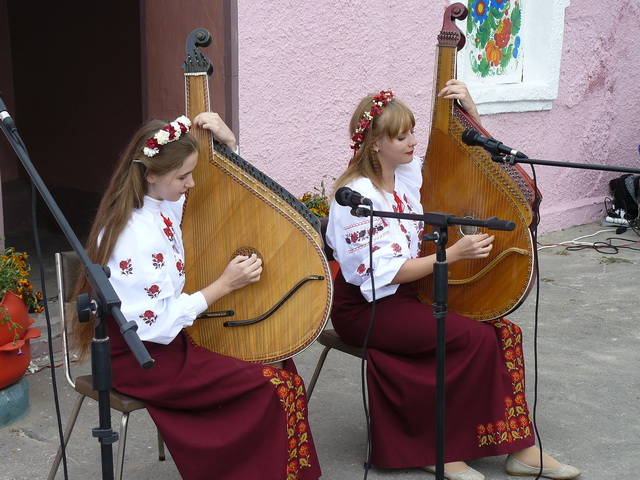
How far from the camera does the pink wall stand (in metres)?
4.93

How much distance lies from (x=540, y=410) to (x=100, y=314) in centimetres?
242

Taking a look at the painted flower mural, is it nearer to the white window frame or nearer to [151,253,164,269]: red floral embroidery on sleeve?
the white window frame

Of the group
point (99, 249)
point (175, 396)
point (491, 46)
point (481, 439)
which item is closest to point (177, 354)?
point (175, 396)

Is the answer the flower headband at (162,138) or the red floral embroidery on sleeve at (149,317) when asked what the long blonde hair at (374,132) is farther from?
the red floral embroidery on sleeve at (149,317)

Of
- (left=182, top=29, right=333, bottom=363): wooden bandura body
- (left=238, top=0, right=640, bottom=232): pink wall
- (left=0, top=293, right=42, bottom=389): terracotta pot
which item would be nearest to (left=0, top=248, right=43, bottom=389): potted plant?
(left=0, top=293, right=42, bottom=389): terracotta pot

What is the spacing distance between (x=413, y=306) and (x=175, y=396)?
929 millimetres

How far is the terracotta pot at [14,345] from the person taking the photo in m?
3.33

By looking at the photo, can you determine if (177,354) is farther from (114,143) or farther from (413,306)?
(114,143)

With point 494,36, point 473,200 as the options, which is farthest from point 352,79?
point 473,200

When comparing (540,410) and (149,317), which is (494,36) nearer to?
(540,410)

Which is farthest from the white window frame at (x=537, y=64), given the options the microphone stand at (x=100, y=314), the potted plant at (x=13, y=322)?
the microphone stand at (x=100, y=314)

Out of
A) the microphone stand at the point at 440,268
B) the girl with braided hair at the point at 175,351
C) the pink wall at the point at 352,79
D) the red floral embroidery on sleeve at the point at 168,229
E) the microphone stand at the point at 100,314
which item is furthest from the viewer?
the pink wall at the point at 352,79

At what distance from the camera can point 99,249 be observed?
2.56m

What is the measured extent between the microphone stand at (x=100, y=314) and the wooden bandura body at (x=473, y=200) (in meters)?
1.49
